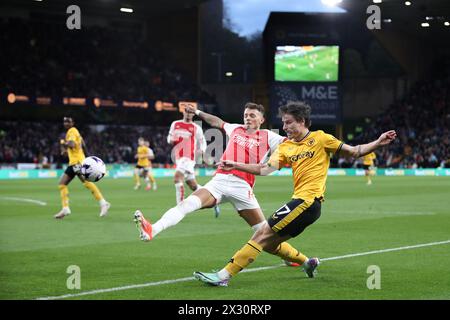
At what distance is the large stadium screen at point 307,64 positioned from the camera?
56.9m

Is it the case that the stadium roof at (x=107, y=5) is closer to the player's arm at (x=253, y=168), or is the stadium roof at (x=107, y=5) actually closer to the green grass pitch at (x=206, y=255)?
the green grass pitch at (x=206, y=255)

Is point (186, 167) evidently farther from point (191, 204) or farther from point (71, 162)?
point (191, 204)

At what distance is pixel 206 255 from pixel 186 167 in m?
8.23

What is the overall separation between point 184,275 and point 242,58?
6676cm

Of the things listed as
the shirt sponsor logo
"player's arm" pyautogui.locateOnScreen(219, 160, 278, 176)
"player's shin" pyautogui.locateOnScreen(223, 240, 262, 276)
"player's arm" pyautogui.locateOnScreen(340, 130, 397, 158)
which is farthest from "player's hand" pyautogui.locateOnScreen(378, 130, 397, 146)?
"player's shin" pyautogui.locateOnScreen(223, 240, 262, 276)

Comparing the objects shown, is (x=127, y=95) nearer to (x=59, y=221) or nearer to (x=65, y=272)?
(x=59, y=221)

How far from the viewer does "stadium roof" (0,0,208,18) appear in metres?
56.9

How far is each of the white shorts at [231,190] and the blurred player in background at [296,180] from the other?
118 centimetres

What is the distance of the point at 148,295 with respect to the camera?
7.95 meters

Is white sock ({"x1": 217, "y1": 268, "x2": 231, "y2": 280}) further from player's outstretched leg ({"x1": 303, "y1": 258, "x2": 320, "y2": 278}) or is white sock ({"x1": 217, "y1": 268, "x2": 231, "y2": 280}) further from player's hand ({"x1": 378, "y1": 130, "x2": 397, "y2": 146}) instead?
player's hand ({"x1": 378, "y1": 130, "x2": 397, "y2": 146})

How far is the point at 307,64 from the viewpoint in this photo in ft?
187

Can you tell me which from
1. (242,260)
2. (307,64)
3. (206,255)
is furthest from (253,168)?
(307,64)

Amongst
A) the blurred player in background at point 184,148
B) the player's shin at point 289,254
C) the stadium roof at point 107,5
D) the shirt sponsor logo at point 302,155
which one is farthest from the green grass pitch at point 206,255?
the stadium roof at point 107,5

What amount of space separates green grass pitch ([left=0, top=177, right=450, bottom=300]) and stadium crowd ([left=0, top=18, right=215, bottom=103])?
112ft
